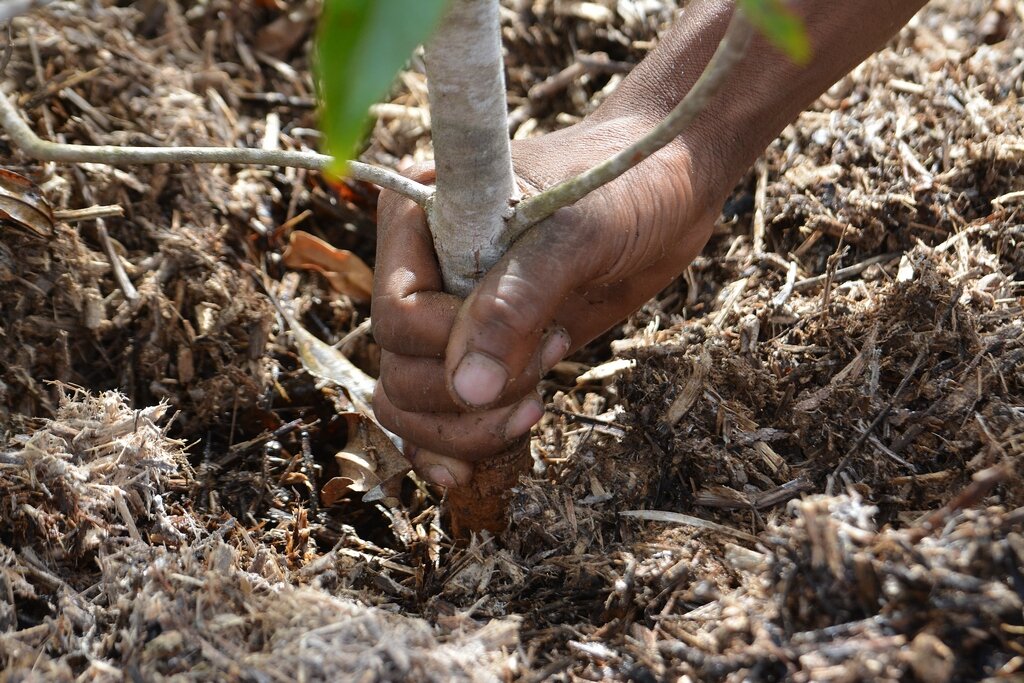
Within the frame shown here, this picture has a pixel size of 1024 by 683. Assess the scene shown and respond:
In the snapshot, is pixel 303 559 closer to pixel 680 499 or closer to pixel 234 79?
pixel 680 499

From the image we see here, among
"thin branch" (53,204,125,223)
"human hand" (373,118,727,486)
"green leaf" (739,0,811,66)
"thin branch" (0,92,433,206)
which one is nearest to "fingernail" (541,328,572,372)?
"human hand" (373,118,727,486)

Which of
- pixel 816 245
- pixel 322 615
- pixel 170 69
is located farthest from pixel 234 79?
pixel 322 615

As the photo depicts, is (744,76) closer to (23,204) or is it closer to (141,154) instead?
(141,154)

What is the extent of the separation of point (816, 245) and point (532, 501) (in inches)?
39.1

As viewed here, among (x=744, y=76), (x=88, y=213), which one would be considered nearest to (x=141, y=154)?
(x=88, y=213)

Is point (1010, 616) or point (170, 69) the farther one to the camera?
point (170, 69)

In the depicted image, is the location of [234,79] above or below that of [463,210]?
below

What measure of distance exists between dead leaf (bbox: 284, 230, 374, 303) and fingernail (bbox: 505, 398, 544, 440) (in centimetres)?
82

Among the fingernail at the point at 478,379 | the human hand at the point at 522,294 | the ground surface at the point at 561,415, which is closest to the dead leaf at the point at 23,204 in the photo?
the ground surface at the point at 561,415

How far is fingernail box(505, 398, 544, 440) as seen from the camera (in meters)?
1.56

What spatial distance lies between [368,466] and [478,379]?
1.79 feet

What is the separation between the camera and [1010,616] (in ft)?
3.35

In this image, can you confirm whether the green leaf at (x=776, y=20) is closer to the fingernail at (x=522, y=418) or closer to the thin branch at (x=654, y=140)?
the thin branch at (x=654, y=140)

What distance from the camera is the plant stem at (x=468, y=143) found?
3.81 ft
